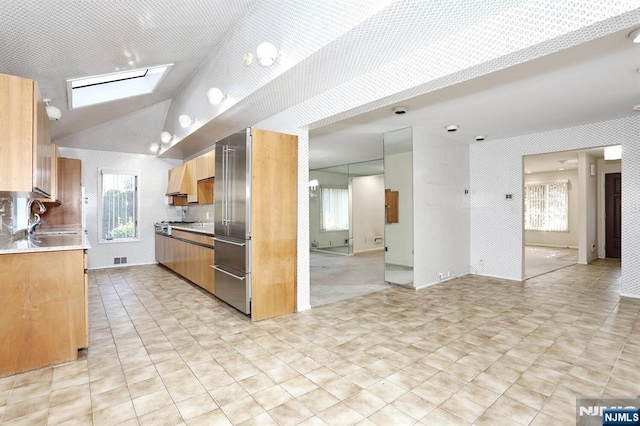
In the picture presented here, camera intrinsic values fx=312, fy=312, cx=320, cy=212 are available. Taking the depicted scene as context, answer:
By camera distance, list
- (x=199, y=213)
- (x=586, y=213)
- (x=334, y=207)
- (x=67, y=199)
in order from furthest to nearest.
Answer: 1. (x=334, y=207)
2. (x=586, y=213)
3. (x=199, y=213)
4. (x=67, y=199)

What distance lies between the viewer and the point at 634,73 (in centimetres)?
282

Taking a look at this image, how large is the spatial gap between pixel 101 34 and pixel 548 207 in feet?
39.2

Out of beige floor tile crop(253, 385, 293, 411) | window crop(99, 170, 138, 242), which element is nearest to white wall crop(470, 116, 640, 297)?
beige floor tile crop(253, 385, 293, 411)

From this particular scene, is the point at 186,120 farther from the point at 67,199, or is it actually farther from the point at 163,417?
the point at 163,417

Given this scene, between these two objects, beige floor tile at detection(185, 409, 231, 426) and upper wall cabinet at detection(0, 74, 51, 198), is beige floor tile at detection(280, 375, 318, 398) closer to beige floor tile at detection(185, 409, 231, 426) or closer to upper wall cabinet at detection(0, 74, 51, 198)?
beige floor tile at detection(185, 409, 231, 426)

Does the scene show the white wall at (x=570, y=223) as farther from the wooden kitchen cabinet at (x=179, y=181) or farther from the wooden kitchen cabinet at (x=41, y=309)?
the wooden kitchen cabinet at (x=41, y=309)

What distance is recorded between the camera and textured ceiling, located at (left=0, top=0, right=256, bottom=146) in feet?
7.33

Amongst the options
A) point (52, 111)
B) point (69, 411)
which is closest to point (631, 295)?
point (69, 411)

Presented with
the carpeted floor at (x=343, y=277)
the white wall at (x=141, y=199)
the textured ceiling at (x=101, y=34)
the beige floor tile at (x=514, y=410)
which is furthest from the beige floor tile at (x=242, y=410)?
the white wall at (x=141, y=199)

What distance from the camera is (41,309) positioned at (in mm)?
2439

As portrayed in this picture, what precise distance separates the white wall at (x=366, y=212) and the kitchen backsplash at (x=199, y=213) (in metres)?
→ 4.24

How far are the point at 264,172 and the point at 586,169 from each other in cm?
781

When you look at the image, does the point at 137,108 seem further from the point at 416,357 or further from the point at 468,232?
the point at 468,232

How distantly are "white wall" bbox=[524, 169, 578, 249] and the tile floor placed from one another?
681cm
